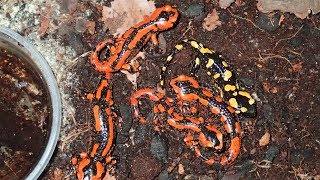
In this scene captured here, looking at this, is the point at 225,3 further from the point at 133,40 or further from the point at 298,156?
the point at 298,156

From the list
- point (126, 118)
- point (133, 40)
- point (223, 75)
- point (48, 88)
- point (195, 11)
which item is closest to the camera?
point (48, 88)

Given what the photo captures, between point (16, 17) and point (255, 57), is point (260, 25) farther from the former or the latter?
point (16, 17)

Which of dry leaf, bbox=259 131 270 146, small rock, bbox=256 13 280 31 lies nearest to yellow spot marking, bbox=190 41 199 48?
Answer: small rock, bbox=256 13 280 31

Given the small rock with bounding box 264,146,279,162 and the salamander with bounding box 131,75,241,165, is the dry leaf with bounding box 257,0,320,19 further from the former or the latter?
the small rock with bounding box 264,146,279,162

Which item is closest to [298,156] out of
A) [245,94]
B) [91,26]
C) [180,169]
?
[245,94]

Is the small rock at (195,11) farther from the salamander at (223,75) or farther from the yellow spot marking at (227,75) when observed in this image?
the yellow spot marking at (227,75)

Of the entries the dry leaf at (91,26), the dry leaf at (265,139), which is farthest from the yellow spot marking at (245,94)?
the dry leaf at (91,26)
